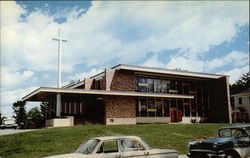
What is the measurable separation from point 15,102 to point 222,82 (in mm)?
39980

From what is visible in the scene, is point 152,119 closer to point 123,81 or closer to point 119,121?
point 119,121

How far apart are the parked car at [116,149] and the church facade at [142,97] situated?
17341mm

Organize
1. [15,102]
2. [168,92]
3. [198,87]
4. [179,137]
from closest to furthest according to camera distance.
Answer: [179,137], [168,92], [198,87], [15,102]

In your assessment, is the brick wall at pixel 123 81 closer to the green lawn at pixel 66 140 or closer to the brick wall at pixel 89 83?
the brick wall at pixel 89 83

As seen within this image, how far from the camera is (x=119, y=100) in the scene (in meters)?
29.6

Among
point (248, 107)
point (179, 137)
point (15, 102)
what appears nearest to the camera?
point (179, 137)

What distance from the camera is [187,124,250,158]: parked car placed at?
9.48 meters

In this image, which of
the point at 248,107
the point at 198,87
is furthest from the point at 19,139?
the point at 248,107

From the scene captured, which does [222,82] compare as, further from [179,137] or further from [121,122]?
[179,137]

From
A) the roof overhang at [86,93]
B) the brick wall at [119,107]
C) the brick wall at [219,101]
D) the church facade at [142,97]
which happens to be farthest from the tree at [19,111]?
the brick wall at [219,101]

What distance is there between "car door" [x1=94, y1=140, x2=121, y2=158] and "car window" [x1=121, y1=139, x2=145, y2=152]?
0.21 m

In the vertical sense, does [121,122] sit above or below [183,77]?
below

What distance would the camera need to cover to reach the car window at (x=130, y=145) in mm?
8086

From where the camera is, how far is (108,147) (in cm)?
786
